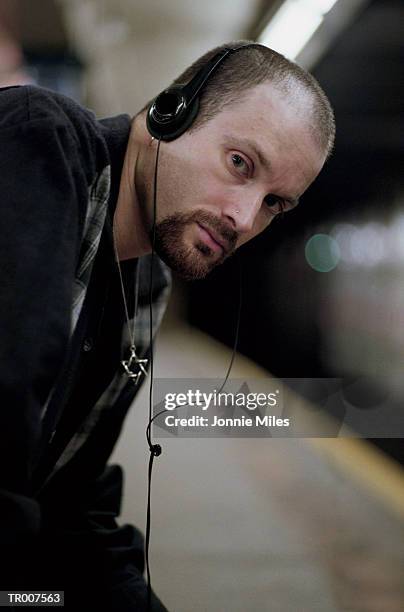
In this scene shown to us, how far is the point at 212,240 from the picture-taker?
0.84 metres

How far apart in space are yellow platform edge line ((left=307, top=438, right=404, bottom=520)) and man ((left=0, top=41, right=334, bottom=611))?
60cm

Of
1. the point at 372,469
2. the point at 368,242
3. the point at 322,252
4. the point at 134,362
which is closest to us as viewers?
the point at 134,362

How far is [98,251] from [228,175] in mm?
210

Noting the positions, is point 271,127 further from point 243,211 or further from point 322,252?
point 322,252

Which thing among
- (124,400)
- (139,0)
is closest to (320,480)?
(124,400)

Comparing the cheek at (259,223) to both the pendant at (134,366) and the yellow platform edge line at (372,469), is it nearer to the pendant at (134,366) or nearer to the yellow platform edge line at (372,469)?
the pendant at (134,366)

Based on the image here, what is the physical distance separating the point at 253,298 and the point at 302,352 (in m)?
0.65

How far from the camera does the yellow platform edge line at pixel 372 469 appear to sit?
4.90ft

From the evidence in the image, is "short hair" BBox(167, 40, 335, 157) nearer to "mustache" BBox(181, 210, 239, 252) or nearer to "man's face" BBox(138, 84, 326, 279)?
"man's face" BBox(138, 84, 326, 279)

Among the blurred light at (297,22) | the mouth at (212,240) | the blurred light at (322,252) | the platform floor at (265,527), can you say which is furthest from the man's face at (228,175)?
the blurred light at (322,252)

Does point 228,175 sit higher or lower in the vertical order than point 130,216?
higher

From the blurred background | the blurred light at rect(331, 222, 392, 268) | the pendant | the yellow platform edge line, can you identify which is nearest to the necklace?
the pendant

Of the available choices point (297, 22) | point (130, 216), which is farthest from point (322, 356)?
point (130, 216)

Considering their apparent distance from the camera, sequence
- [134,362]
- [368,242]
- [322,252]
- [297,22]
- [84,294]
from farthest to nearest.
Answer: [322,252] < [368,242] < [297,22] < [134,362] < [84,294]
